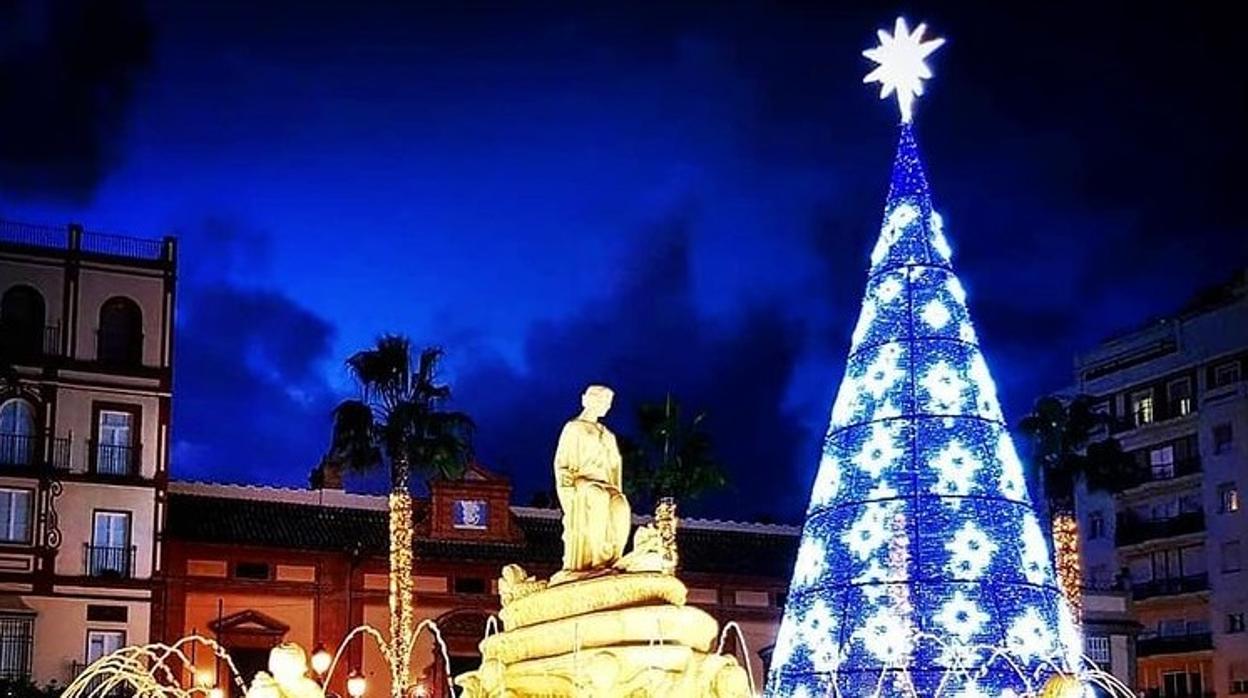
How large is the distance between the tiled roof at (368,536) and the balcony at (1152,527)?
17.2 m

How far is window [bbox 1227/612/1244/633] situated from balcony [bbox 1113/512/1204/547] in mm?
3415

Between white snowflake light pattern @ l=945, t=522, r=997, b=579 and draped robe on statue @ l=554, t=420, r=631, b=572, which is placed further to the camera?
white snowflake light pattern @ l=945, t=522, r=997, b=579

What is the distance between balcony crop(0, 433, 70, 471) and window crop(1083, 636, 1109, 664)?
31.0 meters

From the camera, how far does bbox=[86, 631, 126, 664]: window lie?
47344mm

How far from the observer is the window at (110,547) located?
47.8 meters

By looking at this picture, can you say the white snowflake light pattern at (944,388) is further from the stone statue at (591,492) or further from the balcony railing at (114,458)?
the balcony railing at (114,458)

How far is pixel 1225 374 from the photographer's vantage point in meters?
62.9

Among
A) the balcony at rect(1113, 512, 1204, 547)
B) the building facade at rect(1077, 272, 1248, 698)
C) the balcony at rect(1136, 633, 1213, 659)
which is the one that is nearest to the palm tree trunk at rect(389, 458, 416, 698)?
the building facade at rect(1077, 272, 1248, 698)

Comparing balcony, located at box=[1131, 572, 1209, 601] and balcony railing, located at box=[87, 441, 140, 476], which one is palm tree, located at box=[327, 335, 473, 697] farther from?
balcony, located at box=[1131, 572, 1209, 601]

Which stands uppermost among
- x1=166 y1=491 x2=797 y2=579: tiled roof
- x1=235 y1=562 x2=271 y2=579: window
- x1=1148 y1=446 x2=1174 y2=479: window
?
x1=1148 y1=446 x2=1174 y2=479: window

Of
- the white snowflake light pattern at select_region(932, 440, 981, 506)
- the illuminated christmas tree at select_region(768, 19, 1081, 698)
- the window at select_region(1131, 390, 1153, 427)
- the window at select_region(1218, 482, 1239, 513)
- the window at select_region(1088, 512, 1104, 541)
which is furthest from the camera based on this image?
the window at select_region(1088, 512, 1104, 541)

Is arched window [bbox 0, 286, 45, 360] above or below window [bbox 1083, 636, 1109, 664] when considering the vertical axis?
above

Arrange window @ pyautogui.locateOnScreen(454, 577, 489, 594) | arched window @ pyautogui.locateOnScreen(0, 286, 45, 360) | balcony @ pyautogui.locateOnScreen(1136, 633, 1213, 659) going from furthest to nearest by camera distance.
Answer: balcony @ pyautogui.locateOnScreen(1136, 633, 1213, 659) < window @ pyautogui.locateOnScreen(454, 577, 489, 594) < arched window @ pyautogui.locateOnScreen(0, 286, 45, 360)

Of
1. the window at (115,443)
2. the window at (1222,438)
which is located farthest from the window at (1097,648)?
the window at (115,443)
